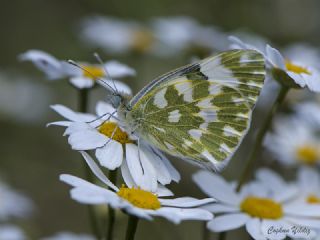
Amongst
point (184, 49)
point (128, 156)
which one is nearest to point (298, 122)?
point (184, 49)

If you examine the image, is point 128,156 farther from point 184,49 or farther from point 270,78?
point 184,49

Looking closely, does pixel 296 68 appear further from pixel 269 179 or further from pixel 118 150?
pixel 118 150

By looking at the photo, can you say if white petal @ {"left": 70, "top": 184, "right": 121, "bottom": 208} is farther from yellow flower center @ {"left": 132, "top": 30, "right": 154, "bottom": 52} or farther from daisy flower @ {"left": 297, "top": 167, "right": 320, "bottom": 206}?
yellow flower center @ {"left": 132, "top": 30, "right": 154, "bottom": 52}

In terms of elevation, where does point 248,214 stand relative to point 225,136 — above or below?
below

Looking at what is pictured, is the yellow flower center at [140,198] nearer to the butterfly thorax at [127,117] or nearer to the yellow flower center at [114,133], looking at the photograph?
the yellow flower center at [114,133]

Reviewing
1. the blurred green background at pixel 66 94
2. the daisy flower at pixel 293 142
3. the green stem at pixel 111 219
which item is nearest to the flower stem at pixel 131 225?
the green stem at pixel 111 219

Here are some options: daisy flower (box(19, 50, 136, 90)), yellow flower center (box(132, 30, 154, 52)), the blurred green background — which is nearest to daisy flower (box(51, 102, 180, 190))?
daisy flower (box(19, 50, 136, 90))
